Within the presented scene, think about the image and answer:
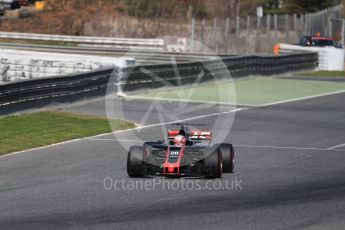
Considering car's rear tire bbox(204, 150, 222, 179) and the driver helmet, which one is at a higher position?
the driver helmet

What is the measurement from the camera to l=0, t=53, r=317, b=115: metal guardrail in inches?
912

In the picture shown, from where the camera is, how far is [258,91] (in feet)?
103

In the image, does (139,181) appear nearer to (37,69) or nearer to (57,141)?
(57,141)

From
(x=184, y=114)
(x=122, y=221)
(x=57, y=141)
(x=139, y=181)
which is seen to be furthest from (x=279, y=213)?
(x=184, y=114)

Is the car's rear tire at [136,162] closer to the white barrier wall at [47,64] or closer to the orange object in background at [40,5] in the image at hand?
the white barrier wall at [47,64]

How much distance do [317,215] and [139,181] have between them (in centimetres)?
328

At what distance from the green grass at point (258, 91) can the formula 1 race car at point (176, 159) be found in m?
14.0

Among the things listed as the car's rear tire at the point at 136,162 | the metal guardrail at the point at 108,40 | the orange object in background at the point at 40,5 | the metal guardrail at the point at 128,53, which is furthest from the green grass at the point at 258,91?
the orange object in background at the point at 40,5

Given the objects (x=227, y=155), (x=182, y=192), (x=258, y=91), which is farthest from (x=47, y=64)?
(x=182, y=192)

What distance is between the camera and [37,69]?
31.5 meters

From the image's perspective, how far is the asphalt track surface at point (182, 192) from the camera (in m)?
10.4

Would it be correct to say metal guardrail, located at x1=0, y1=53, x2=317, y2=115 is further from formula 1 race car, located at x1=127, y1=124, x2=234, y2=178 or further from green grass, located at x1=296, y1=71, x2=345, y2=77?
formula 1 race car, located at x1=127, y1=124, x2=234, y2=178

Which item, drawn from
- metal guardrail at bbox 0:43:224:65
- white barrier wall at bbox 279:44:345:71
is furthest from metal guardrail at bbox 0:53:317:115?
metal guardrail at bbox 0:43:224:65

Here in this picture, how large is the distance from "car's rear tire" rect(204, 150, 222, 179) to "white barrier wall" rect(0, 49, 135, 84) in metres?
15.6
